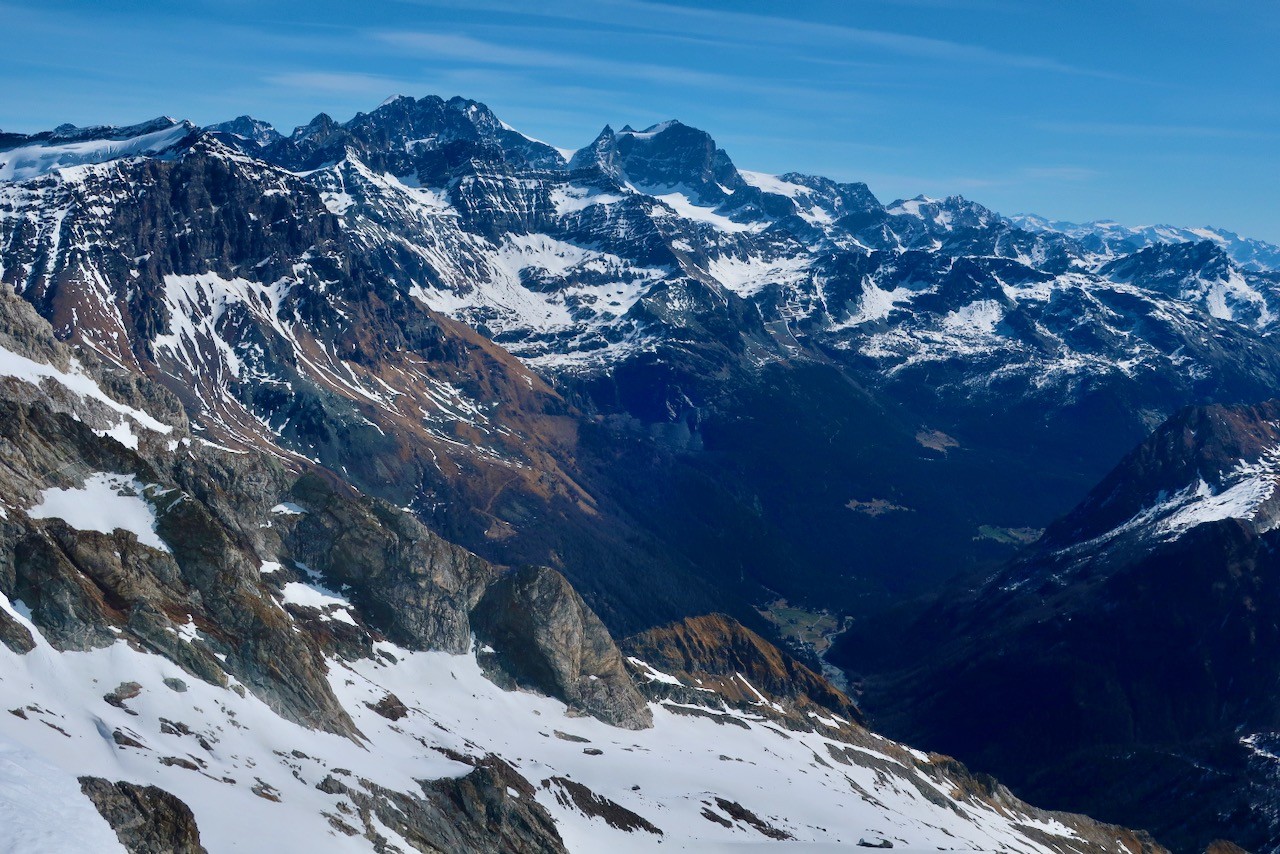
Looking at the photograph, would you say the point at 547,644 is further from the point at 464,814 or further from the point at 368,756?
the point at 464,814

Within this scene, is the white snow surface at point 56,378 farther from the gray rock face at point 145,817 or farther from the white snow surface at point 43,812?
the white snow surface at point 43,812

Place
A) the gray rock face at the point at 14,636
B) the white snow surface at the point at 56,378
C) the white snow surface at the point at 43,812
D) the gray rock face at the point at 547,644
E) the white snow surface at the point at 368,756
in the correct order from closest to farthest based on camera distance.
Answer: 1. the white snow surface at the point at 43,812
2. the white snow surface at the point at 368,756
3. the gray rock face at the point at 14,636
4. the white snow surface at the point at 56,378
5. the gray rock face at the point at 547,644

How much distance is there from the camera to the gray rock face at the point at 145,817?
8525 cm

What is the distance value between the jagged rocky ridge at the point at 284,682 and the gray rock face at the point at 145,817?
0.22 metres

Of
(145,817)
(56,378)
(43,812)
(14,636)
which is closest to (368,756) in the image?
Result: (14,636)

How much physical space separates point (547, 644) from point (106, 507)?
71.0 meters

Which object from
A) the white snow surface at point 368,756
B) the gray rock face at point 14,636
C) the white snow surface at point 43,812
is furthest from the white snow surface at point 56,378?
the white snow surface at point 43,812

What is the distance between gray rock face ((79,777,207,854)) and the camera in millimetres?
85250

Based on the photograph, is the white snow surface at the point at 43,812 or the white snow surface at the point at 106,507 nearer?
the white snow surface at the point at 43,812

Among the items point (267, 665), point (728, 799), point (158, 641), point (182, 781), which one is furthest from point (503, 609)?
point (182, 781)

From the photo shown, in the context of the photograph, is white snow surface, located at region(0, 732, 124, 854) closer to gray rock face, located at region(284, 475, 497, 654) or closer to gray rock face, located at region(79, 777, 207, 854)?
gray rock face, located at region(79, 777, 207, 854)

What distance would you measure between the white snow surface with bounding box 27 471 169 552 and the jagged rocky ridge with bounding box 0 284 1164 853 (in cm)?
34

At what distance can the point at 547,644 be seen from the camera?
7470 inches

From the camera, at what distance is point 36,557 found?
11719 cm
